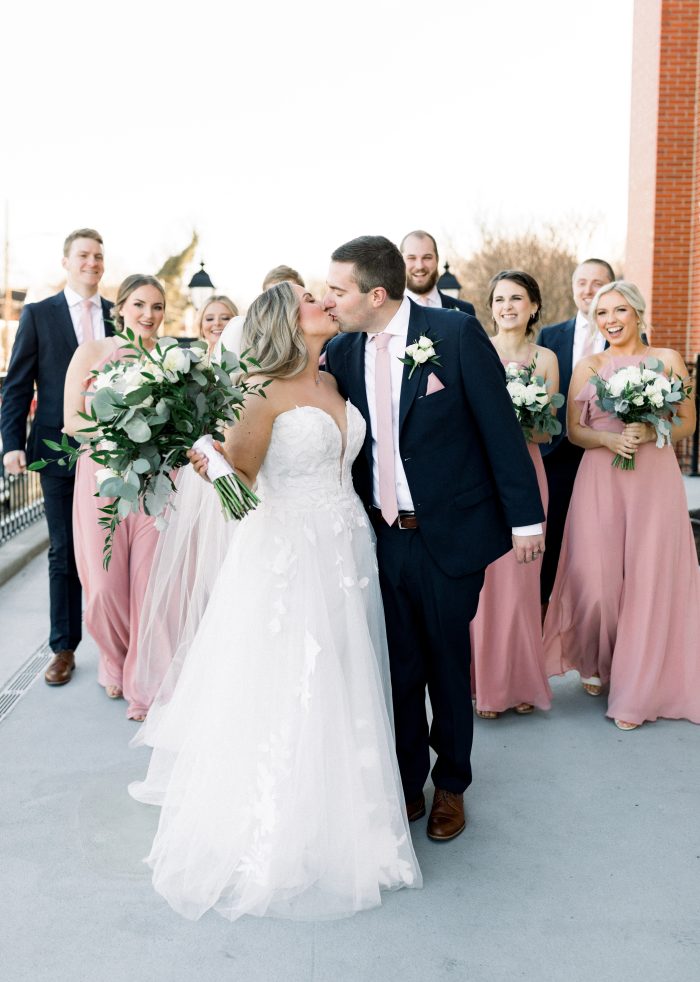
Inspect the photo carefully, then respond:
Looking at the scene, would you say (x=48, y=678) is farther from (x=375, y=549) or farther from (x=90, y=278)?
(x=375, y=549)

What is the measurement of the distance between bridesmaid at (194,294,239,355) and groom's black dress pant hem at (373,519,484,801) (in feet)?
9.39

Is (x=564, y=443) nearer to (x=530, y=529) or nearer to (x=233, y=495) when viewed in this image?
(x=530, y=529)

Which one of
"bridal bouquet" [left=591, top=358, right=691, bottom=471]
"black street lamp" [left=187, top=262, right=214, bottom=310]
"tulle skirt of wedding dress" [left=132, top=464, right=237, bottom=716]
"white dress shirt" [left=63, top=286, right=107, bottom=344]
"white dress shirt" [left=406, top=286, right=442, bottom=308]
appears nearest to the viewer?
"tulle skirt of wedding dress" [left=132, top=464, right=237, bottom=716]

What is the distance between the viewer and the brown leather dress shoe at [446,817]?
380 cm

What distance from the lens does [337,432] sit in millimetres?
3646

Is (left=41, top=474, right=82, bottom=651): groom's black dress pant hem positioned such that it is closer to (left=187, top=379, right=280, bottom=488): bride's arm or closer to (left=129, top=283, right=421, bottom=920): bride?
(left=129, top=283, right=421, bottom=920): bride

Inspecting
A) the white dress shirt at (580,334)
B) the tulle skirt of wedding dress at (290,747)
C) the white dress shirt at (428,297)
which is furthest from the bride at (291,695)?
the white dress shirt at (428,297)

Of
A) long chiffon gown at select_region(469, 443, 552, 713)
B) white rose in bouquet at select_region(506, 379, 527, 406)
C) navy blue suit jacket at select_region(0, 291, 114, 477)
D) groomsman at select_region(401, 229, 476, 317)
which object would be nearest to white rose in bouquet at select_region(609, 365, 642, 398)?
white rose in bouquet at select_region(506, 379, 527, 406)

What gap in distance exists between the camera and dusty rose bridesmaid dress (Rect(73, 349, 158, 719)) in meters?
5.34

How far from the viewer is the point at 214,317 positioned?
6.34 meters

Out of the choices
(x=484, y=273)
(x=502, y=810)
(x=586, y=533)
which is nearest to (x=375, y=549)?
(x=502, y=810)

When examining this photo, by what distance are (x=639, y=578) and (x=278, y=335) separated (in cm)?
264

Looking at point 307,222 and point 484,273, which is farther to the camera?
point 307,222

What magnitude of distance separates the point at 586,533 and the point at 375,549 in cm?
193
